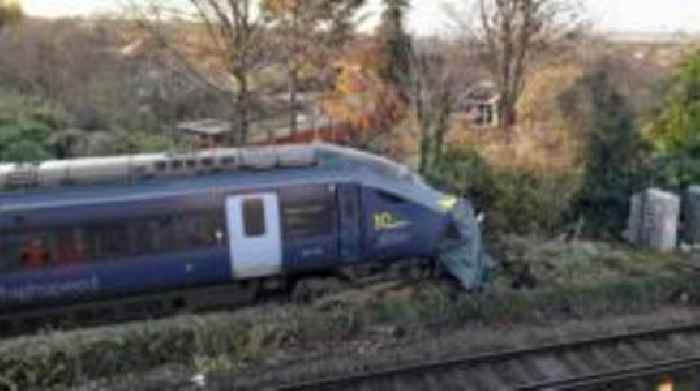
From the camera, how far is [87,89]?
30.5m

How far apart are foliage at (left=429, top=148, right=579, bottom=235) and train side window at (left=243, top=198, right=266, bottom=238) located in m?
6.43

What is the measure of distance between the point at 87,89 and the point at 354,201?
688 inches

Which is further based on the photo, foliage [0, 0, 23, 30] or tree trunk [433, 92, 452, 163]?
foliage [0, 0, 23, 30]

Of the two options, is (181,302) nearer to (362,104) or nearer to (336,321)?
(336,321)

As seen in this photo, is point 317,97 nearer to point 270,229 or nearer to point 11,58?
point 11,58

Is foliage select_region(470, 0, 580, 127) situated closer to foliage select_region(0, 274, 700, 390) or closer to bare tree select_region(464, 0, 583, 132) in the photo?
bare tree select_region(464, 0, 583, 132)

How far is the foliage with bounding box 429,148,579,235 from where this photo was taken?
20.7m

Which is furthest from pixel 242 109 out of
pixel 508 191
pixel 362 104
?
pixel 508 191

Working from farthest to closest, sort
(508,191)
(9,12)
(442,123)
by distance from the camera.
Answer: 1. (9,12)
2. (442,123)
3. (508,191)

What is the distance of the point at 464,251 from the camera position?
1691 centimetres

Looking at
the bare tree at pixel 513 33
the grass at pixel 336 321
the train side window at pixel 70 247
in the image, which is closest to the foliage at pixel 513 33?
the bare tree at pixel 513 33

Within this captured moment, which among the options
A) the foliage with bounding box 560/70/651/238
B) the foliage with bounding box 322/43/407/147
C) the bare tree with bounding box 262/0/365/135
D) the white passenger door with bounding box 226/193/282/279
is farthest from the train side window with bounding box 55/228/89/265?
the foliage with bounding box 322/43/407/147

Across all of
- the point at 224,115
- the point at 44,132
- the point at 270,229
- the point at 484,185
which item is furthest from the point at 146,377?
the point at 224,115

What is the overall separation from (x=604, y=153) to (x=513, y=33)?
9910mm
